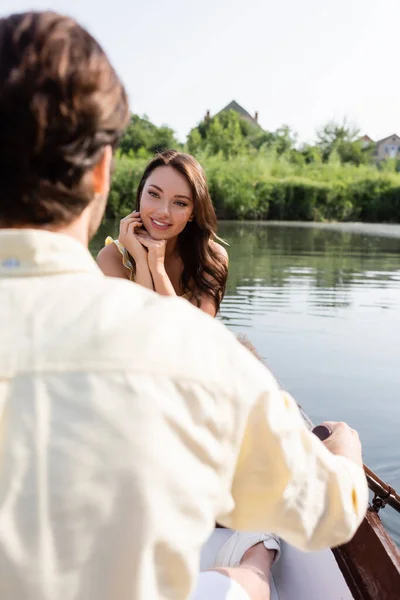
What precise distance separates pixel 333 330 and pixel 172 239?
189 inches

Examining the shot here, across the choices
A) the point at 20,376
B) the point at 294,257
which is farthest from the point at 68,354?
the point at 294,257

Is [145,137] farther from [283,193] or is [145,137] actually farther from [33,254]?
[33,254]

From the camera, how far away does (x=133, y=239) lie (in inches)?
124

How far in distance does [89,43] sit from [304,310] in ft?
27.5

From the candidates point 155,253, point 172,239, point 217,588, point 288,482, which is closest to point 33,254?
point 288,482

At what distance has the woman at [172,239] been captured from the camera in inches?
122

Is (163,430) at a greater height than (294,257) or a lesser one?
greater

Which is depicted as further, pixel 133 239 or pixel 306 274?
pixel 306 274

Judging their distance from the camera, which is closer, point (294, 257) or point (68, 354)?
point (68, 354)

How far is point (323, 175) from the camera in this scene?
38781 mm

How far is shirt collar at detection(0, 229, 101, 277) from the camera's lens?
30.5 inches

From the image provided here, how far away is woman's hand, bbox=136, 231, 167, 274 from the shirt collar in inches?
91.6

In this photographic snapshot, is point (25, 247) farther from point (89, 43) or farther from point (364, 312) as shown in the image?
point (364, 312)

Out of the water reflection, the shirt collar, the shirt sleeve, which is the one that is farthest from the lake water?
the shirt collar
